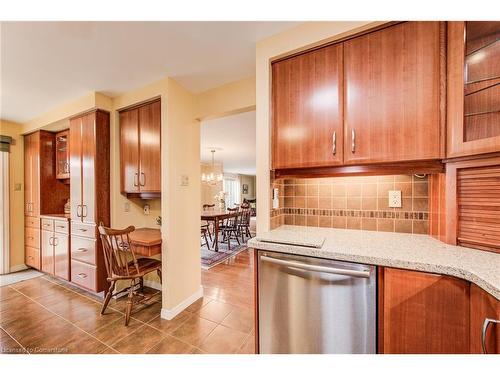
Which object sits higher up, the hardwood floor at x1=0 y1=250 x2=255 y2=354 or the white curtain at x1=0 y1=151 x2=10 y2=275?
the white curtain at x1=0 y1=151 x2=10 y2=275

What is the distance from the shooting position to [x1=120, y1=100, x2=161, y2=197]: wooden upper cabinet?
2.19 m

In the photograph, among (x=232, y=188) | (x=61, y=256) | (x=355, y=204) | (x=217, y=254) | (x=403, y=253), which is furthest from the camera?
(x=232, y=188)

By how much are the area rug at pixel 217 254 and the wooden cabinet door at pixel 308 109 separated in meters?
2.75

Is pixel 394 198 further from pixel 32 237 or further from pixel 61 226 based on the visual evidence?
pixel 32 237

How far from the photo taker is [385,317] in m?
0.96

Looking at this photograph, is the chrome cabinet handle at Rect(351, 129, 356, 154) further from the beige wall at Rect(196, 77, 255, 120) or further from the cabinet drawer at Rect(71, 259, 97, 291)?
the cabinet drawer at Rect(71, 259, 97, 291)

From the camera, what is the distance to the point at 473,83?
1054mm

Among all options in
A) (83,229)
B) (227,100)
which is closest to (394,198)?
(227,100)

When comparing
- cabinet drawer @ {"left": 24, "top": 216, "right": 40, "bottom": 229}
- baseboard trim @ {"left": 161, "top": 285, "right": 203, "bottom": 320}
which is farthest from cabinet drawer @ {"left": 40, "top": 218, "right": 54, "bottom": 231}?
baseboard trim @ {"left": 161, "top": 285, "right": 203, "bottom": 320}

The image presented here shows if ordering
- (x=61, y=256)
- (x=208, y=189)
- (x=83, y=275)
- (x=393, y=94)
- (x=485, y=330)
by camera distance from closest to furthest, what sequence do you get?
1. (x=485, y=330)
2. (x=393, y=94)
3. (x=83, y=275)
4. (x=61, y=256)
5. (x=208, y=189)

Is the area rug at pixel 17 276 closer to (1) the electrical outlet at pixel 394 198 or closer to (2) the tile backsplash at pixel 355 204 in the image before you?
(2) the tile backsplash at pixel 355 204

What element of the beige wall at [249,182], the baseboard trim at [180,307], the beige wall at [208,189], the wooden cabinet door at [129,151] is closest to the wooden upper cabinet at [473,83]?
the baseboard trim at [180,307]

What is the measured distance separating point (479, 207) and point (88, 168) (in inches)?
133

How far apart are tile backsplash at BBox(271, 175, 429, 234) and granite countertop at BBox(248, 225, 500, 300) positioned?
0.10 m
